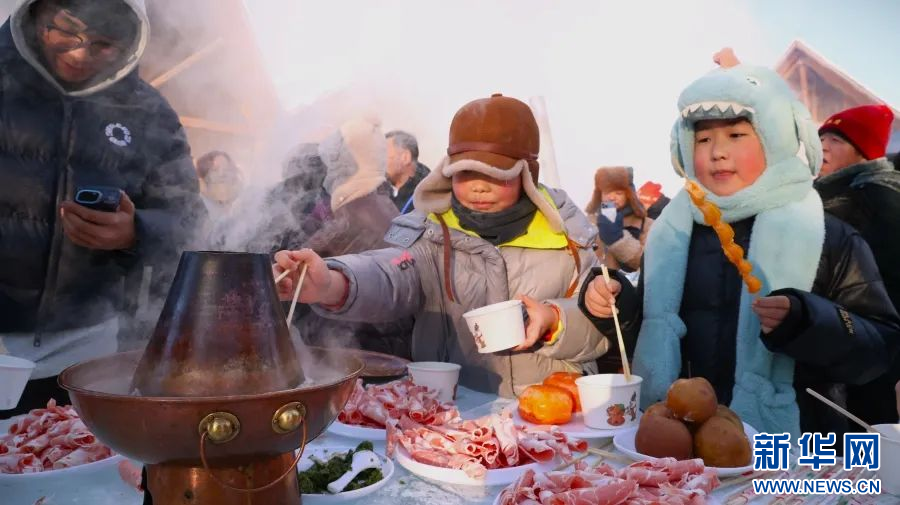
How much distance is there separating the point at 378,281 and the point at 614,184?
17.3ft

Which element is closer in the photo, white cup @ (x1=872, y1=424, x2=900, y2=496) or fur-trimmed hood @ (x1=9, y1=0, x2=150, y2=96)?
white cup @ (x1=872, y1=424, x2=900, y2=496)

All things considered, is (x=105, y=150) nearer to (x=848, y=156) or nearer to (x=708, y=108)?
(x=708, y=108)

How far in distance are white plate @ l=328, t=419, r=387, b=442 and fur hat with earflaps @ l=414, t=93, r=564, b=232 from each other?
139 centimetres

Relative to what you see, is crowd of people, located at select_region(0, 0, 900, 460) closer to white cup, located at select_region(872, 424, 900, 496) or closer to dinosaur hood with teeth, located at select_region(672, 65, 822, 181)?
dinosaur hood with teeth, located at select_region(672, 65, 822, 181)

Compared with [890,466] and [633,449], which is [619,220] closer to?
[633,449]

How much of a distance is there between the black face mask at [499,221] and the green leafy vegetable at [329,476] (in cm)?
162

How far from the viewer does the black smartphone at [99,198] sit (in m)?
2.52

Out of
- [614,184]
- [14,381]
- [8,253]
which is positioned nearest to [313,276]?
[14,381]

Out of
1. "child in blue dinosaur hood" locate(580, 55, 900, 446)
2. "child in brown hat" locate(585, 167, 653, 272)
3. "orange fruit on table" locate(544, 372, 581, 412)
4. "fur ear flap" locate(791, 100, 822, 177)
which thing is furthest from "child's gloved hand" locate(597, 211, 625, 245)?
"orange fruit on table" locate(544, 372, 581, 412)

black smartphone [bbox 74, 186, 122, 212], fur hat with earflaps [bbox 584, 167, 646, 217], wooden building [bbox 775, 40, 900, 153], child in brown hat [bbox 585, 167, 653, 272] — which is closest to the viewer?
black smartphone [bbox 74, 186, 122, 212]

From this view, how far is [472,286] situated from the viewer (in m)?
3.16

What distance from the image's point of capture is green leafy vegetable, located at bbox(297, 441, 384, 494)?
5.37ft

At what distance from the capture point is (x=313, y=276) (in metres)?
2.47

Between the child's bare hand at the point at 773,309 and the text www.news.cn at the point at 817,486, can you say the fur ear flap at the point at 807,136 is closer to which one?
the child's bare hand at the point at 773,309
